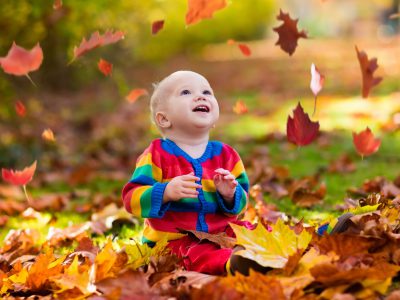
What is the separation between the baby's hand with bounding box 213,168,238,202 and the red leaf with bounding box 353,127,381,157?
703 millimetres

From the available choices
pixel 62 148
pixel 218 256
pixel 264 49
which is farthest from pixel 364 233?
pixel 264 49

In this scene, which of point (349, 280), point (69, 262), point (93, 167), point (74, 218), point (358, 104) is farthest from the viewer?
point (358, 104)

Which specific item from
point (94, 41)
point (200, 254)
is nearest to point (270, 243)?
point (200, 254)

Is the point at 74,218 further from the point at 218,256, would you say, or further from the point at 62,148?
the point at 62,148

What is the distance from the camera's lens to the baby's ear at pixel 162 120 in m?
2.55

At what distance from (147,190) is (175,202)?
0.13 m

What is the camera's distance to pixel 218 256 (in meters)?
2.22

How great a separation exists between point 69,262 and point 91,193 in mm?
2378

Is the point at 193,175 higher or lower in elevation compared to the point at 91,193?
higher

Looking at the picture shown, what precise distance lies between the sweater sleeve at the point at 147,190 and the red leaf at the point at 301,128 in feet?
1.73

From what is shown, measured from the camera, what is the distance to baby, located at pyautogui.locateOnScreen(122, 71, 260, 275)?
238cm

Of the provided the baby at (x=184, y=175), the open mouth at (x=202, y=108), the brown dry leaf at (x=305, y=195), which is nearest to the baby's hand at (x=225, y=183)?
the baby at (x=184, y=175)

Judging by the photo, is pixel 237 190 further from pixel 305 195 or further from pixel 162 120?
pixel 305 195

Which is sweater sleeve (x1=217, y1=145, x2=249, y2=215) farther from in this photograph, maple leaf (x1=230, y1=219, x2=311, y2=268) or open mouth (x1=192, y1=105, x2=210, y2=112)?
maple leaf (x1=230, y1=219, x2=311, y2=268)
